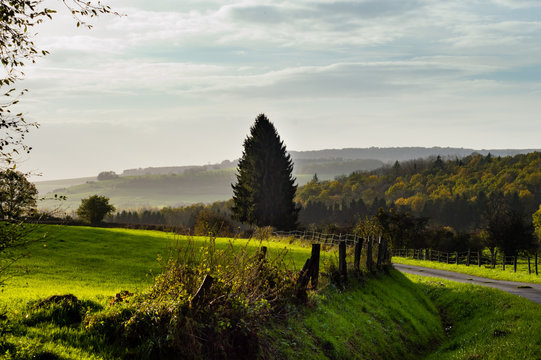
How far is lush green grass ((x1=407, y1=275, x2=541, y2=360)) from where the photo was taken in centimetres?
1324

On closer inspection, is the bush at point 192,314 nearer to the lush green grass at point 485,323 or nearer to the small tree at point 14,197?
the small tree at point 14,197

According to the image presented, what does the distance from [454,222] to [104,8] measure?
149110 mm

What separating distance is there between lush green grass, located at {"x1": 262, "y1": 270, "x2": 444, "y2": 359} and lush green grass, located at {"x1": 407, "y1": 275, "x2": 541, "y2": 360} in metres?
0.97

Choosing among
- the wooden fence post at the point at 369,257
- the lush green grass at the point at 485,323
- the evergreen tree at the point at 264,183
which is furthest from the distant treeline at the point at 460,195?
the wooden fence post at the point at 369,257

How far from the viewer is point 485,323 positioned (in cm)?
1750

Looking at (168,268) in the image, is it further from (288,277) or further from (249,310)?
(288,277)

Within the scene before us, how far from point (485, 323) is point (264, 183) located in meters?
51.8

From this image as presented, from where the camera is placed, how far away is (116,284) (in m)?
17.8

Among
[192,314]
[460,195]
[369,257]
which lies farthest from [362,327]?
[460,195]

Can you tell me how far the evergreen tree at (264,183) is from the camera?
Answer: 67.2m

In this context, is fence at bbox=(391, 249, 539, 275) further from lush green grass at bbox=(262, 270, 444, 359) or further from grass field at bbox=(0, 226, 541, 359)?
lush green grass at bbox=(262, 270, 444, 359)

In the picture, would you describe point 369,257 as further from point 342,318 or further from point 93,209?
point 93,209

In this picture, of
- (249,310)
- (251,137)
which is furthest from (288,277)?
(251,137)

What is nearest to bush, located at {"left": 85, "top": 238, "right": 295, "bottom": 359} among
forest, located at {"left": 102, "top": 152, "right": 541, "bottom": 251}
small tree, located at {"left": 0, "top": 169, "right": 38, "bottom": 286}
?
small tree, located at {"left": 0, "top": 169, "right": 38, "bottom": 286}
